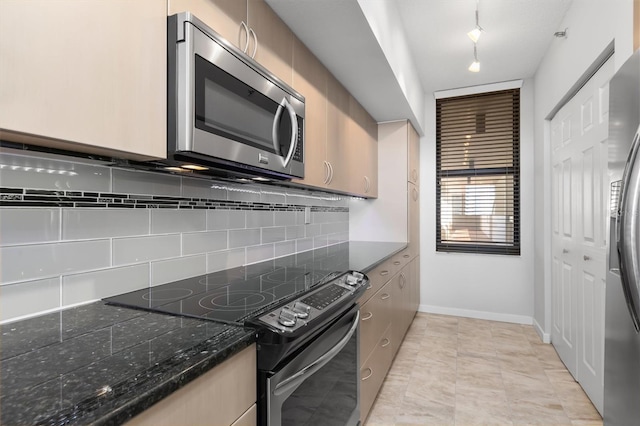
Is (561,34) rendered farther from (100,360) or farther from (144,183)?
(100,360)

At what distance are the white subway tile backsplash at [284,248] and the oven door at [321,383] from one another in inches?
31.8

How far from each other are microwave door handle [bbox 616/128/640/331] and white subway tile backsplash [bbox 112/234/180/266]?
1.61 m

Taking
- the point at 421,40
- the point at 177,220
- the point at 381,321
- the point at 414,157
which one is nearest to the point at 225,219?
the point at 177,220

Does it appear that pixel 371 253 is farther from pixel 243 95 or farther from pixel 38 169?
pixel 38 169

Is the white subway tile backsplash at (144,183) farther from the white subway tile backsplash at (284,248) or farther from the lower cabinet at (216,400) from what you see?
the white subway tile backsplash at (284,248)

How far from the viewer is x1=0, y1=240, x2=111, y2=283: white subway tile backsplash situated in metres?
0.92

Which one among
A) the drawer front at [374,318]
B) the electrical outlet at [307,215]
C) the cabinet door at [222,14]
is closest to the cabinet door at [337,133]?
the electrical outlet at [307,215]

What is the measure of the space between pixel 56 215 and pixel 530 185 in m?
3.87

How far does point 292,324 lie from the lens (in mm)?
961

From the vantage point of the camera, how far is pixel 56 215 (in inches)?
40.4

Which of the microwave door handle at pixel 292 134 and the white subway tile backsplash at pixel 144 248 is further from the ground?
the microwave door handle at pixel 292 134

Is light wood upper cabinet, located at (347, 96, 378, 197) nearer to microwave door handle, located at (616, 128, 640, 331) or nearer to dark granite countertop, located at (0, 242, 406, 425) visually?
microwave door handle, located at (616, 128, 640, 331)

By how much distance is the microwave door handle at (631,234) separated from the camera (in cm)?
109

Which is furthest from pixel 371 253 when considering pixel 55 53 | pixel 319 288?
pixel 55 53
